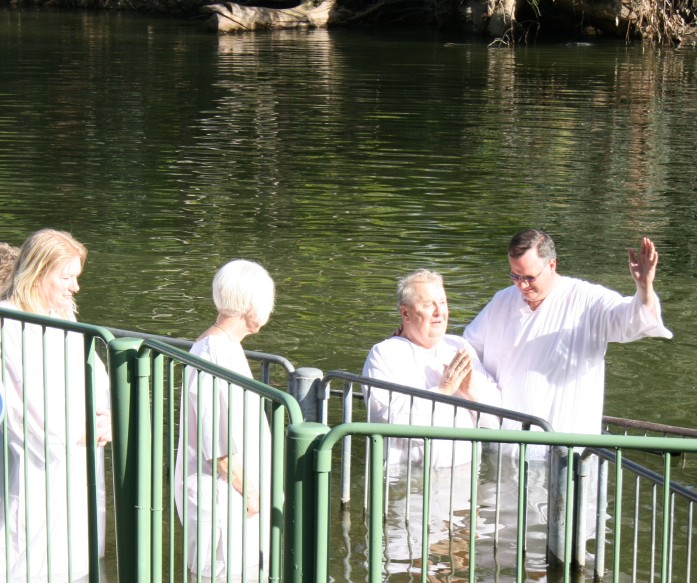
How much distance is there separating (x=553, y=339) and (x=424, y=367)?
76cm

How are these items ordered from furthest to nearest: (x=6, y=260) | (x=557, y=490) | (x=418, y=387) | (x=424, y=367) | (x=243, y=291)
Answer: (x=424, y=367)
(x=418, y=387)
(x=6, y=260)
(x=557, y=490)
(x=243, y=291)

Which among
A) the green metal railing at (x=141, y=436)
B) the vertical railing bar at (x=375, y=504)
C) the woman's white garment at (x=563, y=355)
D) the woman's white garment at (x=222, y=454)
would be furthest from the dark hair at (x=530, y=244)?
the vertical railing bar at (x=375, y=504)

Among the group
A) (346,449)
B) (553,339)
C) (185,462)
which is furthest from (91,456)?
(553,339)

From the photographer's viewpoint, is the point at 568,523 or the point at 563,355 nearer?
the point at 568,523

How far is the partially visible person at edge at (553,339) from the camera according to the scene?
23.1ft

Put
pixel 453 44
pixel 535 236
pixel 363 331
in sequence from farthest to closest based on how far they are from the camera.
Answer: pixel 453 44
pixel 363 331
pixel 535 236

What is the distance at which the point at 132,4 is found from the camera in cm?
6234

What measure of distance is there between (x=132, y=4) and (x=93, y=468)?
60.4m

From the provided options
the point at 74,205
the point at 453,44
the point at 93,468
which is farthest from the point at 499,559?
the point at 453,44

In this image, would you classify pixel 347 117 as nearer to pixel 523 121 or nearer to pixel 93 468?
pixel 523 121

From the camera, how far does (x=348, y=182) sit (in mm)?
18797

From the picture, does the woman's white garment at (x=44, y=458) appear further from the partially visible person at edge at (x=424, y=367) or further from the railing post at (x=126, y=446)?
the partially visible person at edge at (x=424, y=367)

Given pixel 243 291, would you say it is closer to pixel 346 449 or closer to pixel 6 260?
pixel 6 260

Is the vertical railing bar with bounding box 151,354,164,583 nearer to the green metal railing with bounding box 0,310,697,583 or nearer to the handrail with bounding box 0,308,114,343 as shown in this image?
the green metal railing with bounding box 0,310,697,583
